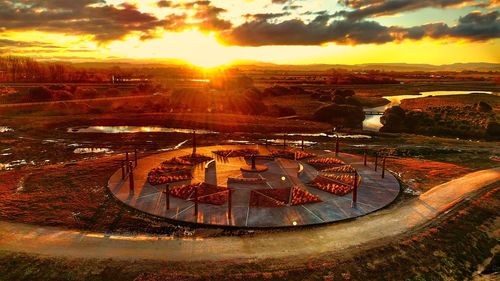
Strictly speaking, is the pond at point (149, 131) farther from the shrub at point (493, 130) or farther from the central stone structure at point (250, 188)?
the shrub at point (493, 130)

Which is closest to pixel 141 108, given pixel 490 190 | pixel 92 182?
pixel 92 182

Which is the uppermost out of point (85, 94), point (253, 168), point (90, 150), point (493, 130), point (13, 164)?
point (85, 94)

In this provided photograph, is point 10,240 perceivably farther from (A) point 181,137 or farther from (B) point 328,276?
(A) point 181,137

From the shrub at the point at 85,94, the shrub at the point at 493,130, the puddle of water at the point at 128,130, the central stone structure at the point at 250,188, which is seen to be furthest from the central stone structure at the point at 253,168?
the shrub at the point at 85,94

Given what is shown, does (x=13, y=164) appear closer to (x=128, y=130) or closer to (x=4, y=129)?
(x=128, y=130)

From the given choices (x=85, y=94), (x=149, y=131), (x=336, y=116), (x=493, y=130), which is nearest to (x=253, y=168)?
(x=149, y=131)

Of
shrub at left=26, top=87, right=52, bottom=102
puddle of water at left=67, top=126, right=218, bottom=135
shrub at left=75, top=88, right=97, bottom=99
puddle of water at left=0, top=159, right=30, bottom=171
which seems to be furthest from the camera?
shrub at left=75, top=88, right=97, bottom=99

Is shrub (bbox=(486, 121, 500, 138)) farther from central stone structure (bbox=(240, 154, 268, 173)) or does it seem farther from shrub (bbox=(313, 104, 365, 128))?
central stone structure (bbox=(240, 154, 268, 173))

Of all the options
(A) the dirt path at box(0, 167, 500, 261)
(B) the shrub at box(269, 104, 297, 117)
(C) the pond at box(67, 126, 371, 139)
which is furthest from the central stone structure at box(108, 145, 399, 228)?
(B) the shrub at box(269, 104, 297, 117)
